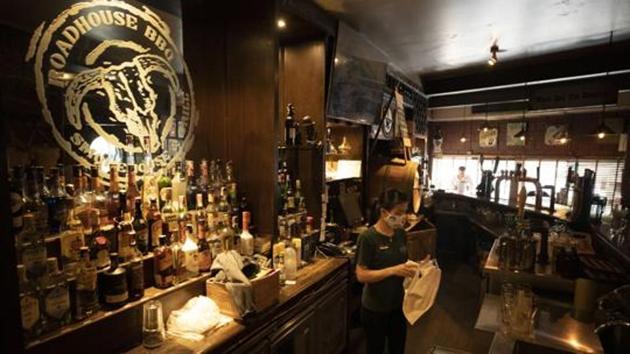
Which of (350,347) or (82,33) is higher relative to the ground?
(82,33)

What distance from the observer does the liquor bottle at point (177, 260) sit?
1763 mm

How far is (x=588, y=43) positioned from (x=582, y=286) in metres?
3.28

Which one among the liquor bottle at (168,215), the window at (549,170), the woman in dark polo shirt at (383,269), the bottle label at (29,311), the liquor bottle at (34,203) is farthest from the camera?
the window at (549,170)

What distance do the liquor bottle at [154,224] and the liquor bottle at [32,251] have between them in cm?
45

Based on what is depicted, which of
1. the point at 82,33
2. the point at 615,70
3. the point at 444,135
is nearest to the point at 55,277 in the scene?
the point at 82,33

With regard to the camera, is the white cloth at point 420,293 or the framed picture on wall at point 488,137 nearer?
the white cloth at point 420,293

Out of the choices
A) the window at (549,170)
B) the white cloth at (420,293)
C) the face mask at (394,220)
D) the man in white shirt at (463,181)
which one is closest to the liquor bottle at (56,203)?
the face mask at (394,220)

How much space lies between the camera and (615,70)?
13.5 feet

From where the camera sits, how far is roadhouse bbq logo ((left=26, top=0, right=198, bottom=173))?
60.2 inches

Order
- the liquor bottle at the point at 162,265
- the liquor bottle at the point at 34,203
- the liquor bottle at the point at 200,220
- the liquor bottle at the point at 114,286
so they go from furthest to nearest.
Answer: the liquor bottle at the point at 200,220
the liquor bottle at the point at 162,265
the liquor bottle at the point at 114,286
the liquor bottle at the point at 34,203

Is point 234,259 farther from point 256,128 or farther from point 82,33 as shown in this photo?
point 82,33

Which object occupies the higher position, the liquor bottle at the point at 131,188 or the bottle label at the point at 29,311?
the liquor bottle at the point at 131,188

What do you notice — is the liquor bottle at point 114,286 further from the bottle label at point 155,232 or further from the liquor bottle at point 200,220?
the liquor bottle at point 200,220

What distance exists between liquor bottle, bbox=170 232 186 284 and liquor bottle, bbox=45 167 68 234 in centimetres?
51
